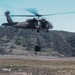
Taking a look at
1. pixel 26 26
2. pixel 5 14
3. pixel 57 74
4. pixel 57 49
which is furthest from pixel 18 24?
pixel 57 49

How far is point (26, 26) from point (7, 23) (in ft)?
11.0

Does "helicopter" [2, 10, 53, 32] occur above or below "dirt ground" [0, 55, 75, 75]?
above

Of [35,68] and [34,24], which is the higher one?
[34,24]

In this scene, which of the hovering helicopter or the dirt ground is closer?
the dirt ground

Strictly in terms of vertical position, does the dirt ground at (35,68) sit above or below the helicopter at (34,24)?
below

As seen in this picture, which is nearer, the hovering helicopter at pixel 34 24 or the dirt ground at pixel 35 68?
the dirt ground at pixel 35 68

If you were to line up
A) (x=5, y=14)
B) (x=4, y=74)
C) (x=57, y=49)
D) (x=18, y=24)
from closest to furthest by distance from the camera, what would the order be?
(x=4, y=74) → (x=18, y=24) → (x=5, y=14) → (x=57, y=49)

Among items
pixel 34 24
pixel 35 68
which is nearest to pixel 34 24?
pixel 34 24

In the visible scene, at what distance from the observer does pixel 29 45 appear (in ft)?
655

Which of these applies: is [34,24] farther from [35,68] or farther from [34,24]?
[35,68]

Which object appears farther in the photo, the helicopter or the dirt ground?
the helicopter

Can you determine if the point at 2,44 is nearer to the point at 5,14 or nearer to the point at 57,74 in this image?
the point at 5,14

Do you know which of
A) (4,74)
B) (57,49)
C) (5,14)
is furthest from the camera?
(57,49)

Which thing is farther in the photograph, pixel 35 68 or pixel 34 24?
pixel 34 24
